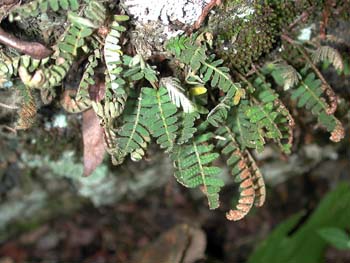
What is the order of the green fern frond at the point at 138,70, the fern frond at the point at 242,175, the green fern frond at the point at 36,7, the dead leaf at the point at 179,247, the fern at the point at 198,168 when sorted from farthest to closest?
the dead leaf at the point at 179,247 → the fern frond at the point at 242,175 → the fern at the point at 198,168 → the green fern frond at the point at 138,70 → the green fern frond at the point at 36,7

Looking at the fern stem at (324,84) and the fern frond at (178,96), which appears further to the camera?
the fern stem at (324,84)

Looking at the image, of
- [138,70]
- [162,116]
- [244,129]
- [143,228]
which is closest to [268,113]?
[244,129]

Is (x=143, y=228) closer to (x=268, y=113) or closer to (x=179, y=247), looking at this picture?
(x=179, y=247)

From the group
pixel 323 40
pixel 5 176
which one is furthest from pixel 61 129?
pixel 323 40

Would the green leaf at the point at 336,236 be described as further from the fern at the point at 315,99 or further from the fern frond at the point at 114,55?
the fern frond at the point at 114,55

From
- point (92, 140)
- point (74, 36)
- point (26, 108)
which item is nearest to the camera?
point (74, 36)

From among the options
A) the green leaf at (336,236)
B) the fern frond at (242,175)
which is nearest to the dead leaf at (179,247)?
the green leaf at (336,236)
